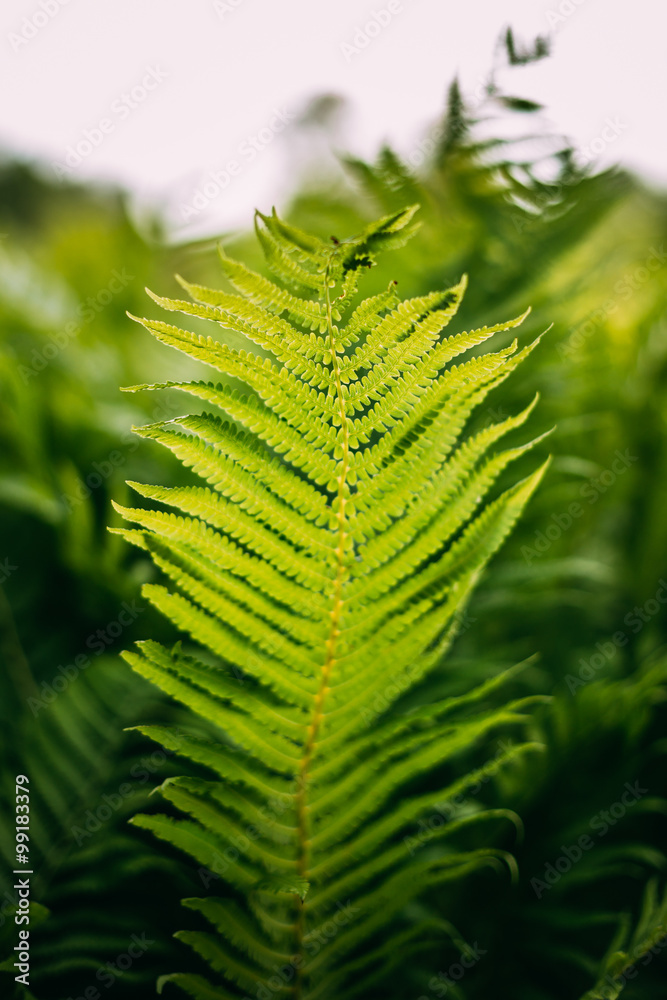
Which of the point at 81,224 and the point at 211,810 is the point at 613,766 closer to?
the point at 211,810

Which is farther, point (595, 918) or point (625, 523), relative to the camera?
point (625, 523)

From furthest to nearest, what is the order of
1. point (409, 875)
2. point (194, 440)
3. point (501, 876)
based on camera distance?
point (501, 876) → point (409, 875) → point (194, 440)

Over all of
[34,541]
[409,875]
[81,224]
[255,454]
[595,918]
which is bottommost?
[595,918]

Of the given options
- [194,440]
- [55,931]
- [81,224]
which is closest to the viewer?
[194,440]

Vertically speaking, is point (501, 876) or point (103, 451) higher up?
point (103, 451)

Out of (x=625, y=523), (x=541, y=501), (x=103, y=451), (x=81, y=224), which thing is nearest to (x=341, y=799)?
(x=541, y=501)
